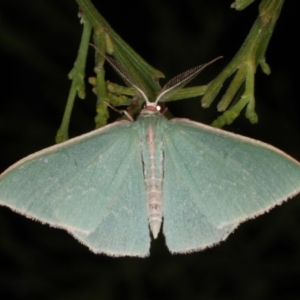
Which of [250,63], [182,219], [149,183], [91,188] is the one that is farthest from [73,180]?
[250,63]

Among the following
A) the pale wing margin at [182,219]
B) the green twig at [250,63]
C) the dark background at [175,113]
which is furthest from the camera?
the dark background at [175,113]

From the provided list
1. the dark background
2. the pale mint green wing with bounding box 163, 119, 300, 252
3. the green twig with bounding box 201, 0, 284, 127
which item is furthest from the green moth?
the dark background

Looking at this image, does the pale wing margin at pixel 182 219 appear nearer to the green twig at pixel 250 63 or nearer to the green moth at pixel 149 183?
the green moth at pixel 149 183

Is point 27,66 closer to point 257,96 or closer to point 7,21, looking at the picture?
point 7,21

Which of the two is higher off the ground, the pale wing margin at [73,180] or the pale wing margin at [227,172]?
the pale wing margin at [73,180]

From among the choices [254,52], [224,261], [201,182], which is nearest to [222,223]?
[201,182]

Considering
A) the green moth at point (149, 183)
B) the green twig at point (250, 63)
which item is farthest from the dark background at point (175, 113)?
the green moth at point (149, 183)

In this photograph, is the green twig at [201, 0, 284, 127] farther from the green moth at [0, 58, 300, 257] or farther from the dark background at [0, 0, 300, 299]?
the dark background at [0, 0, 300, 299]

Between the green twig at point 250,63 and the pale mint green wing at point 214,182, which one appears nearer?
the pale mint green wing at point 214,182
